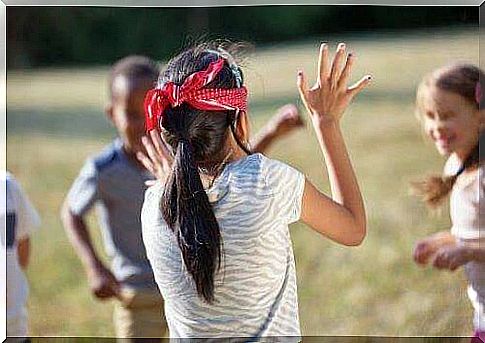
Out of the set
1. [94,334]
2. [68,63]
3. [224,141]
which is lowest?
[94,334]

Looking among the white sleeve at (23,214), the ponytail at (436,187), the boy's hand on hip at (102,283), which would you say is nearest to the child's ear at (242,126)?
the ponytail at (436,187)

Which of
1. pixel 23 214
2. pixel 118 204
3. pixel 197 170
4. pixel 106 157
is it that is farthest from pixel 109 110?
pixel 197 170

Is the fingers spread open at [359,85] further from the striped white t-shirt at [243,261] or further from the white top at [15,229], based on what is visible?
the white top at [15,229]

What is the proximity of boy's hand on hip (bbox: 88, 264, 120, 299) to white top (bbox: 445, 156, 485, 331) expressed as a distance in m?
1.28

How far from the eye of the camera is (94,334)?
12.6 feet

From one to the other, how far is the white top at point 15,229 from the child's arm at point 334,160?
112 centimetres

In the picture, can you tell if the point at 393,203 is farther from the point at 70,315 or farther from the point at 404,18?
the point at 70,315

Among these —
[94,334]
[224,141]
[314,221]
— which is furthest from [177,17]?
[94,334]

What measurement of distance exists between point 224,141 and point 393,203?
0.84 metres

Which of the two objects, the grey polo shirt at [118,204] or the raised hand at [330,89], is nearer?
the raised hand at [330,89]

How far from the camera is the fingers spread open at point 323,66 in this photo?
365 cm

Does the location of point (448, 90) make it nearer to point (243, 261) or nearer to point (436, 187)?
point (436, 187)

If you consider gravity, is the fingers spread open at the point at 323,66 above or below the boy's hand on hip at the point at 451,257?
above

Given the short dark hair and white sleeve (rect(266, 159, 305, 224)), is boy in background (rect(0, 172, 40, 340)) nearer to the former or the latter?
the short dark hair
